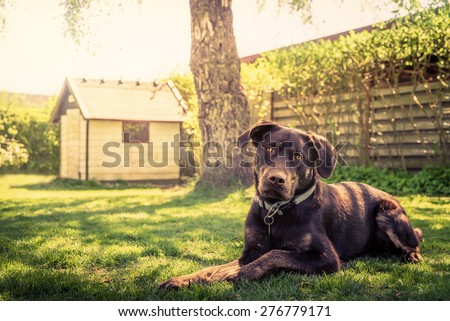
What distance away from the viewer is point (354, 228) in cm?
416

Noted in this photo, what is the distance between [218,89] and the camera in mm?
9555

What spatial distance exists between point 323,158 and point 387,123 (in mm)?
7849

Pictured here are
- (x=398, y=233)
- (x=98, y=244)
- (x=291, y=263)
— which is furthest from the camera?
(x=98, y=244)

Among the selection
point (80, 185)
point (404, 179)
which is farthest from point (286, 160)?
point (80, 185)

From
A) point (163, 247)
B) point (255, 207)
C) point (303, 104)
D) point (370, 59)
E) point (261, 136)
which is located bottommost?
point (163, 247)

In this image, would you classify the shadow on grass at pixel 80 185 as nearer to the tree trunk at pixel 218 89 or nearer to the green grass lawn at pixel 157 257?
the green grass lawn at pixel 157 257

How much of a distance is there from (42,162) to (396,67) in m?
13.2

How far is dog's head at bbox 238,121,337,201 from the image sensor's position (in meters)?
3.53

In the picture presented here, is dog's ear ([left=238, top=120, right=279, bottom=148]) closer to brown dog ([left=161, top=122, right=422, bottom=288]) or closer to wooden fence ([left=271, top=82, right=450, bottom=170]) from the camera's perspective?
brown dog ([left=161, top=122, right=422, bottom=288])

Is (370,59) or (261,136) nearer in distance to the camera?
(261,136)

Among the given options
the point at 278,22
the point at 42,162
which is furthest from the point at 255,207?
the point at 42,162

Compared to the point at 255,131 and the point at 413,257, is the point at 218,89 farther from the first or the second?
the point at 413,257

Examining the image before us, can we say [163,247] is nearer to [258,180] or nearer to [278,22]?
[258,180]

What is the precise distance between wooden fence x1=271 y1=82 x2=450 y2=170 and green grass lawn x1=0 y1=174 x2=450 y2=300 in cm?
210
